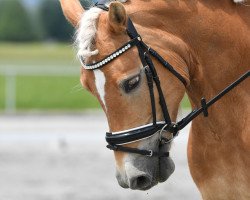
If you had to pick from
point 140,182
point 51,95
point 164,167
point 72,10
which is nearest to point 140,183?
point 140,182

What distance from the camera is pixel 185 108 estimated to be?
14.8 m

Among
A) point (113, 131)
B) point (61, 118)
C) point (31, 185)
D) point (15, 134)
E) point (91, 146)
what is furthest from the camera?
point (61, 118)

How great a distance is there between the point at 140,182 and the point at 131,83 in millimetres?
440

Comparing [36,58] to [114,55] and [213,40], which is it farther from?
[114,55]

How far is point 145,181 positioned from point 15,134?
8.85 metres

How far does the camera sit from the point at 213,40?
11.3ft

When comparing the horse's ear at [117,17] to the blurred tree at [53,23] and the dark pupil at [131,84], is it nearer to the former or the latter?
the dark pupil at [131,84]

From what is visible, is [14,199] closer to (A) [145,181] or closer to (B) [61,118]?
(A) [145,181]

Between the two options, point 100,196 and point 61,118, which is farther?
point 61,118

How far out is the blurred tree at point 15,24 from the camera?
83.1 meters

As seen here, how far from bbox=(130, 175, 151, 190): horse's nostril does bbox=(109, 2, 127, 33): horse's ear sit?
655 mm

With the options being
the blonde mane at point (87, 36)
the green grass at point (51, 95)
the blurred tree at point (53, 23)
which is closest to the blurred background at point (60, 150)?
the green grass at point (51, 95)

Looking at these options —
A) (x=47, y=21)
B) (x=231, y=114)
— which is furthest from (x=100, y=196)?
(x=47, y=21)

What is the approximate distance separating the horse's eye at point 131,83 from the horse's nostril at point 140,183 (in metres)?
0.39
